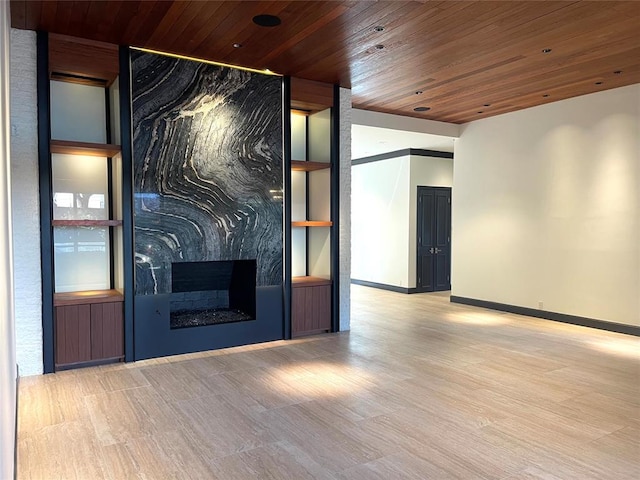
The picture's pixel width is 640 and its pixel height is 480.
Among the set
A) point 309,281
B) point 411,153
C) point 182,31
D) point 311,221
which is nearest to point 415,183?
point 411,153

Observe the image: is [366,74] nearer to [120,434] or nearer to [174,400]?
[174,400]

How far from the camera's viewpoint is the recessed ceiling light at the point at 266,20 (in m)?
3.99

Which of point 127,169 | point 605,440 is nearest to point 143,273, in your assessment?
point 127,169

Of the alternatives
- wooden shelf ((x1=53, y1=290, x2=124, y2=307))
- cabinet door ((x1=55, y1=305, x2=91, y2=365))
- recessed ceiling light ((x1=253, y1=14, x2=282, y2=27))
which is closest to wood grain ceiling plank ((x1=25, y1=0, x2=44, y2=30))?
recessed ceiling light ((x1=253, y1=14, x2=282, y2=27))

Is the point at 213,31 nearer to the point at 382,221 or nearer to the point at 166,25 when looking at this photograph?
the point at 166,25

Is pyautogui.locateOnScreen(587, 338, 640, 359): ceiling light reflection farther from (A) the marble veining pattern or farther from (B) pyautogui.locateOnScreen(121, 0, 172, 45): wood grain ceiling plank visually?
(B) pyautogui.locateOnScreen(121, 0, 172, 45): wood grain ceiling plank

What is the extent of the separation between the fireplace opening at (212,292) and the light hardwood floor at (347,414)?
1.67 ft

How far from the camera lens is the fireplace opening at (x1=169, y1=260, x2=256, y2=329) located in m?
5.54

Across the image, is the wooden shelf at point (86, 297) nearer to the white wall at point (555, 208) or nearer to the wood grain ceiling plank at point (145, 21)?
the wood grain ceiling plank at point (145, 21)

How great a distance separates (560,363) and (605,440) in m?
1.84

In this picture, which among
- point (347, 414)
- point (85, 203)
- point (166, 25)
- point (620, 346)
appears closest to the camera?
point (347, 414)

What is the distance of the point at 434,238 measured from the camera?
400 inches

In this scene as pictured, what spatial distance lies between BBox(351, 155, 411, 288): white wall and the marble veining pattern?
4.66 m

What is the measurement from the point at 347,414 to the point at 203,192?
291 cm
